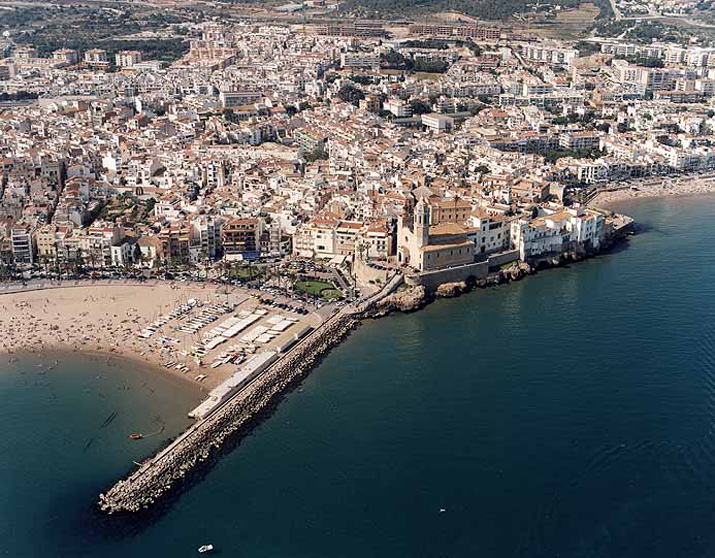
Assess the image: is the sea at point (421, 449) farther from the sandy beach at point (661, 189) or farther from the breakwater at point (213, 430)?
the sandy beach at point (661, 189)

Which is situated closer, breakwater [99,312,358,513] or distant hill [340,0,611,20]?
breakwater [99,312,358,513]

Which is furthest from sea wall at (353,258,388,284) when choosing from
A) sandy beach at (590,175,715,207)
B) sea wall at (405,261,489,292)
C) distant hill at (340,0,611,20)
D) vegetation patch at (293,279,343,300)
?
distant hill at (340,0,611,20)

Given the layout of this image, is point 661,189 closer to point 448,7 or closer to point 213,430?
point 213,430

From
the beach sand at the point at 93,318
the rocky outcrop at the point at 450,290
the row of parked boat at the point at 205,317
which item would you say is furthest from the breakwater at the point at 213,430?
the rocky outcrop at the point at 450,290

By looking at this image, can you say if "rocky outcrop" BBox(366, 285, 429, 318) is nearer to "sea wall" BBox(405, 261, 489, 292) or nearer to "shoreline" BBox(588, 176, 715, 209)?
"sea wall" BBox(405, 261, 489, 292)

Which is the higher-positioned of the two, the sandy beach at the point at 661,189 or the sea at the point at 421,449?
the sandy beach at the point at 661,189

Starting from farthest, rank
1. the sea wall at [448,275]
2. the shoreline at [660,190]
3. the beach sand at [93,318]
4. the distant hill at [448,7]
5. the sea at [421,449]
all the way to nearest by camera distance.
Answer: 1. the distant hill at [448,7]
2. the shoreline at [660,190]
3. the sea wall at [448,275]
4. the beach sand at [93,318]
5. the sea at [421,449]
